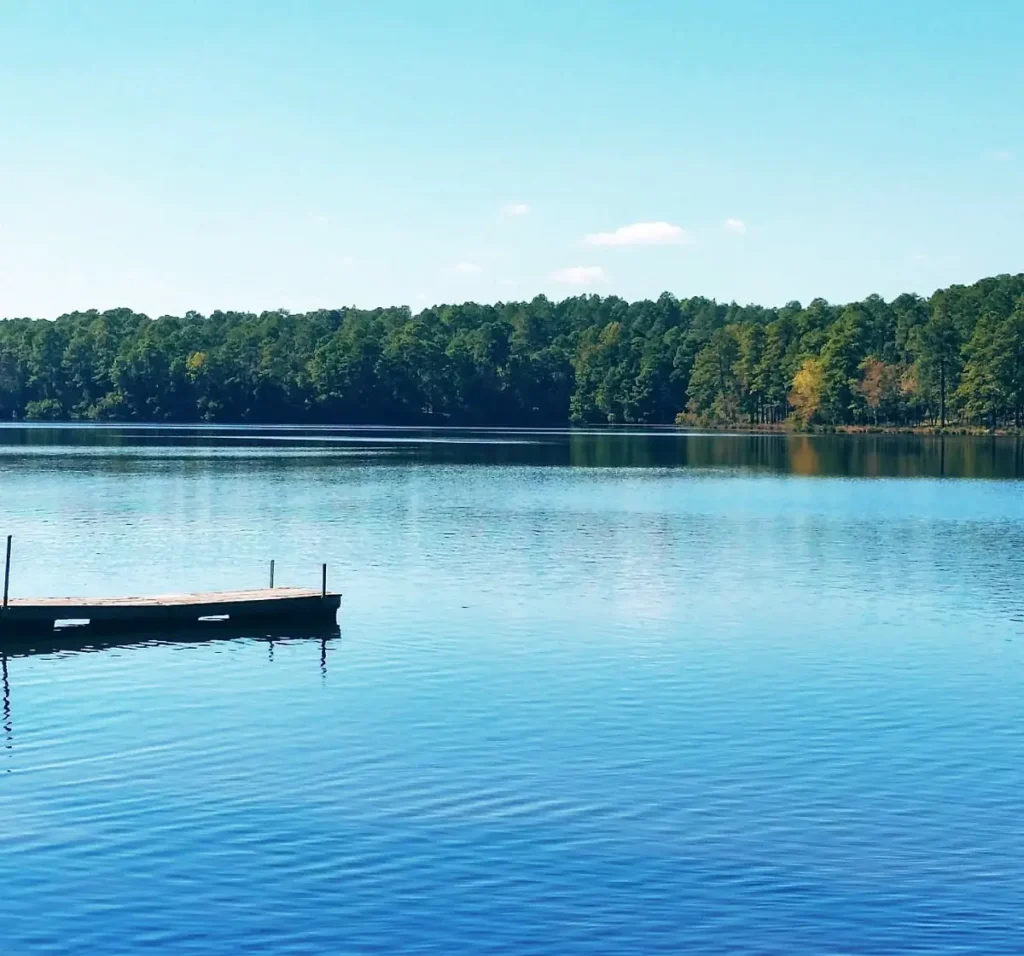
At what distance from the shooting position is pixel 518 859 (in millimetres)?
21672

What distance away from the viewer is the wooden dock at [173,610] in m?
41.1

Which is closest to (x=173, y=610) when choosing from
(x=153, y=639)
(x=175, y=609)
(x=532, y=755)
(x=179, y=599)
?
(x=175, y=609)

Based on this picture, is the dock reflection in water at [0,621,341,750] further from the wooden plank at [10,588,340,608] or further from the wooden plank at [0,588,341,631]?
the wooden plank at [10,588,340,608]

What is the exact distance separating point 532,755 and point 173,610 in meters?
17.5

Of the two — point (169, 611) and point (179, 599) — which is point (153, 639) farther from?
point (179, 599)

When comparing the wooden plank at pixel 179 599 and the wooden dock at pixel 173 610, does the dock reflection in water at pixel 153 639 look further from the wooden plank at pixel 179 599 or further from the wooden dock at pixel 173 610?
the wooden plank at pixel 179 599

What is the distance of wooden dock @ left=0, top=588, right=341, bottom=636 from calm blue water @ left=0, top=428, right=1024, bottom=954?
5.07 feet

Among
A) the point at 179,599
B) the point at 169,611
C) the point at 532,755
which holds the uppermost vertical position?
the point at 179,599

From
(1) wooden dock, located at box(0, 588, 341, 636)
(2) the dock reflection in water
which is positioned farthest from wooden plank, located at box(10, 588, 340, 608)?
(2) the dock reflection in water

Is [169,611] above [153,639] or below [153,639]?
above

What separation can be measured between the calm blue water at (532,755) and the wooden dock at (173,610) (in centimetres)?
155

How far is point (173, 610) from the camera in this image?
138ft

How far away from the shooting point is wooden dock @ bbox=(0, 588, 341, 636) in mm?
41125

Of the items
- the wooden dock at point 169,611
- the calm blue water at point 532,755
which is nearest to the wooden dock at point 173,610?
the wooden dock at point 169,611
